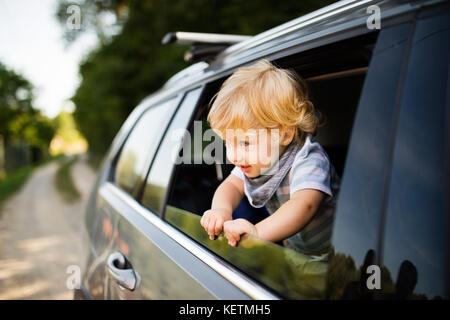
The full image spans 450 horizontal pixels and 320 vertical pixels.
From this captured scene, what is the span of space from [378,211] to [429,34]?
15.6 inches

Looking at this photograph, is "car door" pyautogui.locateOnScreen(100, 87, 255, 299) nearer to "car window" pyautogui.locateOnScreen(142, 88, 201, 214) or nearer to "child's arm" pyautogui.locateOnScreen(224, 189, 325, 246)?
"car window" pyautogui.locateOnScreen(142, 88, 201, 214)

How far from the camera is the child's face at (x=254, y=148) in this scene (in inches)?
48.6

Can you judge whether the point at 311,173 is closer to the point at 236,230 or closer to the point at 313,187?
the point at 313,187

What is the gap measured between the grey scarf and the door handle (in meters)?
0.57

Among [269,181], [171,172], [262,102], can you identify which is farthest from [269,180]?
[171,172]

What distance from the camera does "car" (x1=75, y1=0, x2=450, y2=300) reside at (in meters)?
0.77

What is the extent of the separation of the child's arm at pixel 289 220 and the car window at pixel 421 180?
1.19ft

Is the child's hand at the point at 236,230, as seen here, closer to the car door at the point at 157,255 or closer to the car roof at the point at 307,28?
the car door at the point at 157,255

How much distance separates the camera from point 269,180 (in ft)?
4.45

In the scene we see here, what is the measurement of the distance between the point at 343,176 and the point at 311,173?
0.26 m

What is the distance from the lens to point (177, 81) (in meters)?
2.27

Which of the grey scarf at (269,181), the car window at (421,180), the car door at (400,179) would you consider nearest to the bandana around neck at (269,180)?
the grey scarf at (269,181)

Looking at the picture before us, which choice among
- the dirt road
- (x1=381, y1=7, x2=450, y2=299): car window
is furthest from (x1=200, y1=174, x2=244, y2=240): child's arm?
the dirt road
